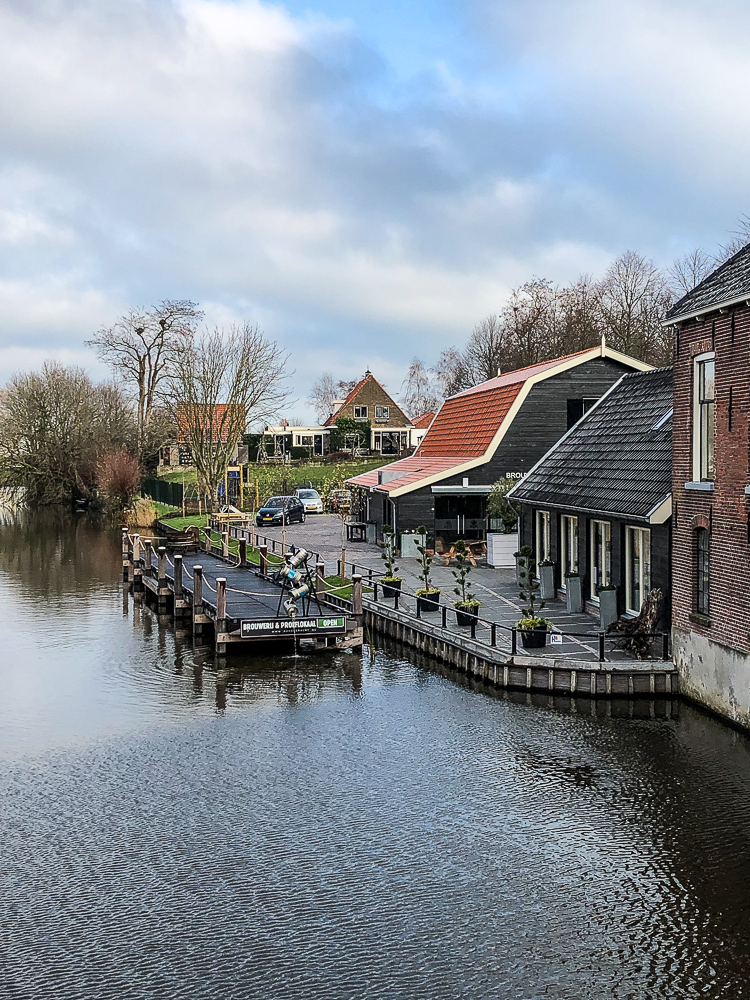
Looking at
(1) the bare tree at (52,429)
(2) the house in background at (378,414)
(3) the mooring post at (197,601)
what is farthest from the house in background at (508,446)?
(2) the house in background at (378,414)

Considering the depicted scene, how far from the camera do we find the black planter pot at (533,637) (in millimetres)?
20078

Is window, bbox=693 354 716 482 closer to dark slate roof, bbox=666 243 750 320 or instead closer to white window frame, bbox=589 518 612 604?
dark slate roof, bbox=666 243 750 320

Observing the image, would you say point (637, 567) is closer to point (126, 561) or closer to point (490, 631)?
point (490, 631)

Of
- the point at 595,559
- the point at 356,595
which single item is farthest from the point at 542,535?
the point at 356,595

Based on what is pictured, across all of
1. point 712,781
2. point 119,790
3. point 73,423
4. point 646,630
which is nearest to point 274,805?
point 119,790

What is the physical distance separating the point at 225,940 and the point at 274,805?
12.2ft

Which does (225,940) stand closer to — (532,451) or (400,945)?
(400,945)

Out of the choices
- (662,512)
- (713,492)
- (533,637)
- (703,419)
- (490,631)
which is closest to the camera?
(713,492)

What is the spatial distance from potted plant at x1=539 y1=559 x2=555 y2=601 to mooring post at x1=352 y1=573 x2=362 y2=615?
18.0ft

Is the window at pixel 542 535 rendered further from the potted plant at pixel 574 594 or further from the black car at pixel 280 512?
the black car at pixel 280 512

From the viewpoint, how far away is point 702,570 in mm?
17969

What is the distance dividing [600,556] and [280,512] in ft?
92.7

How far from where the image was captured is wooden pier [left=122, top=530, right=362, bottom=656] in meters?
23.2

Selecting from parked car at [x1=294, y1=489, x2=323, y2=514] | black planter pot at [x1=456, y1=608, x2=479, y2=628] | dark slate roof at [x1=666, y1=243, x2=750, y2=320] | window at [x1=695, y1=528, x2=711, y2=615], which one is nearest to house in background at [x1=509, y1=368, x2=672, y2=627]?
window at [x1=695, y1=528, x2=711, y2=615]
